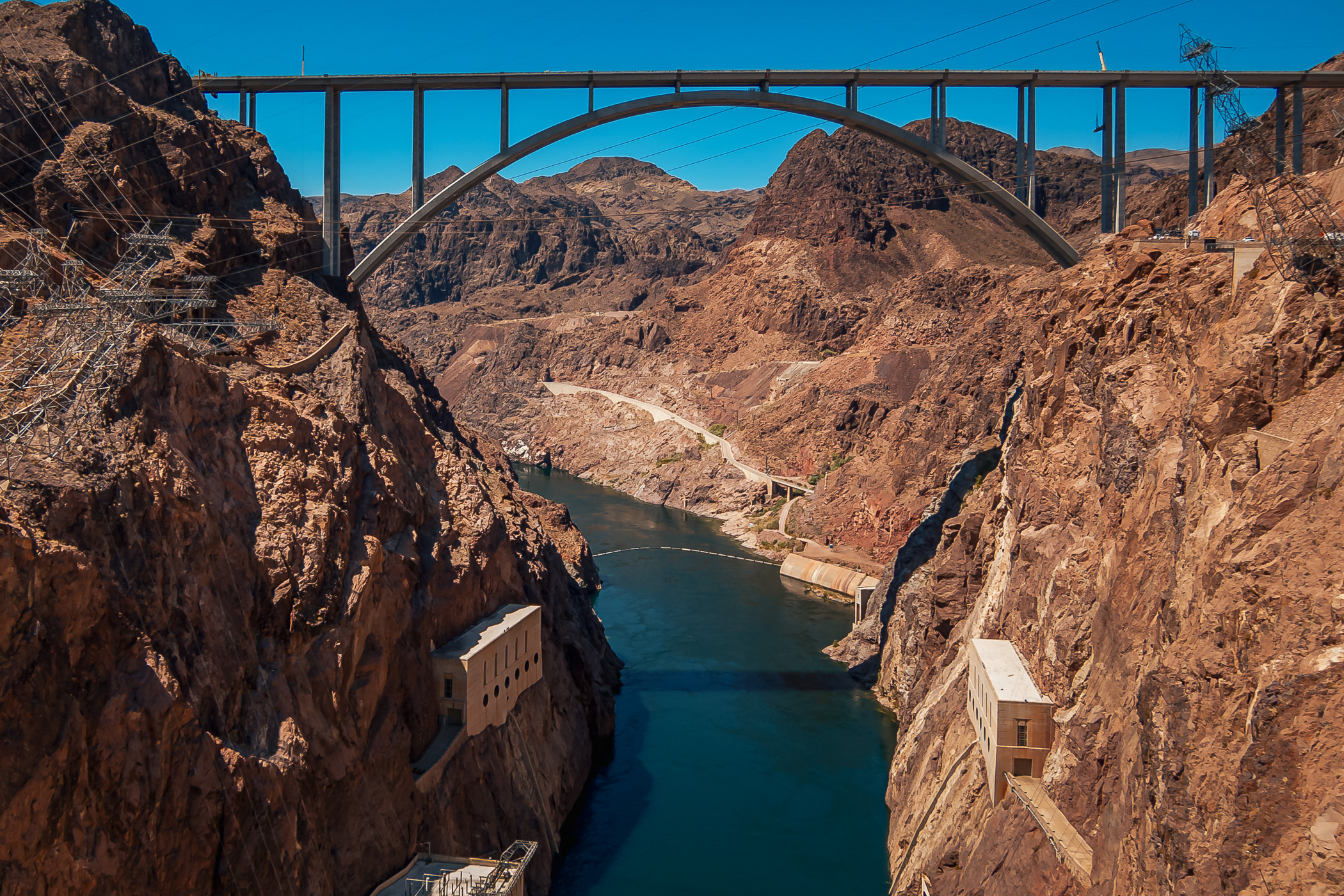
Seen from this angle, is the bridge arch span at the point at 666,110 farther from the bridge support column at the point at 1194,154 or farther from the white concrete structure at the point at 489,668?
the white concrete structure at the point at 489,668

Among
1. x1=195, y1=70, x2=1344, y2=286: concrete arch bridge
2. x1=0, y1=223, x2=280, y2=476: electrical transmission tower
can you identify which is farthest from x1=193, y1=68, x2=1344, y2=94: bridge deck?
x1=0, y1=223, x2=280, y2=476: electrical transmission tower

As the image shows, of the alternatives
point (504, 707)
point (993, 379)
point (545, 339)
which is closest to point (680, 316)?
point (545, 339)

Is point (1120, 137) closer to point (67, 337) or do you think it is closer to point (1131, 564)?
point (1131, 564)

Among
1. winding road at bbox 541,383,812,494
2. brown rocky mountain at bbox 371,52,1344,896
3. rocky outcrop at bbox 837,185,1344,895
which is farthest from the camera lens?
winding road at bbox 541,383,812,494

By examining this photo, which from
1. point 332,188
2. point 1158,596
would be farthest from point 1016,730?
point 332,188

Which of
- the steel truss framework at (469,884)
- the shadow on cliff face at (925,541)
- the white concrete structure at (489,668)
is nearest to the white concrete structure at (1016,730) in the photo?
the steel truss framework at (469,884)

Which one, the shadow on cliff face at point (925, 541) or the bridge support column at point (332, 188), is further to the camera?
the shadow on cliff face at point (925, 541)

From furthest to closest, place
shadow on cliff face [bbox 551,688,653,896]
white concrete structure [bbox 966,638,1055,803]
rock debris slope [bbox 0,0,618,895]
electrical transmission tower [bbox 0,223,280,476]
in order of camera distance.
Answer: shadow on cliff face [bbox 551,688,653,896]
white concrete structure [bbox 966,638,1055,803]
electrical transmission tower [bbox 0,223,280,476]
rock debris slope [bbox 0,0,618,895]

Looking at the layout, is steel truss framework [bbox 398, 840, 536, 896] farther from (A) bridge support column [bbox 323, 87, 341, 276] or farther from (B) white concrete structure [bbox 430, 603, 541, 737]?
(A) bridge support column [bbox 323, 87, 341, 276]

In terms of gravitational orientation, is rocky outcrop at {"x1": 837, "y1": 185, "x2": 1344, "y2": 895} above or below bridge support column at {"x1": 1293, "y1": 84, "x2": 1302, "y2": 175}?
below
